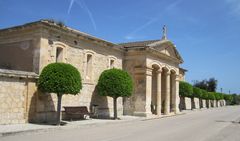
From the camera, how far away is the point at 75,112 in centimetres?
2036

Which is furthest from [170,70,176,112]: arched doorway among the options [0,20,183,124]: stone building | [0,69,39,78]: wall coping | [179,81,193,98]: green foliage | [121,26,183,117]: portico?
[0,69,39,78]: wall coping

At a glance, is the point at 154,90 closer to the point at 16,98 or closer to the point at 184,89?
the point at 184,89

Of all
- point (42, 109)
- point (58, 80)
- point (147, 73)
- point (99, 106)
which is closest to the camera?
point (58, 80)

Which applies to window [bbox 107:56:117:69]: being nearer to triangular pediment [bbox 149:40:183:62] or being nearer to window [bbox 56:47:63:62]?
triangular pediment [bbox 149:40:183:62]

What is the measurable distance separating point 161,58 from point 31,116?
54.0 feet

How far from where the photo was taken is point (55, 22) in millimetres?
20141

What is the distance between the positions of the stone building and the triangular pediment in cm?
6

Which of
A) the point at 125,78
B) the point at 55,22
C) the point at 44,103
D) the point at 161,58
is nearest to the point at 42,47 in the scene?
the point at 55,22

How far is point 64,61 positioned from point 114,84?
4075 mm

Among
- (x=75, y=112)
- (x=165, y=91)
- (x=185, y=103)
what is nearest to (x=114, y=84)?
(x=75, y=112)

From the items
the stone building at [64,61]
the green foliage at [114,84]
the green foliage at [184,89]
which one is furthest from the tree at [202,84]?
the green foliage at [114,84]

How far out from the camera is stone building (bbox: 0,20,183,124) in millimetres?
17344

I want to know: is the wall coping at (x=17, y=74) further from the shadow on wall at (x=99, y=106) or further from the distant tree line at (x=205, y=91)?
the distant tree line at (x=205, y=91)

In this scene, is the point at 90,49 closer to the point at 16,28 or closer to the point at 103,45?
the point at 103,45
